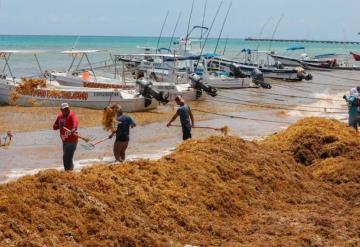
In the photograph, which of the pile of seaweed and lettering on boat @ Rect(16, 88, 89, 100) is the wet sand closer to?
lettering on boat @ Rect(16, 88, 89, 100)

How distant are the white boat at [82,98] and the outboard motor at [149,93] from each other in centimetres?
9

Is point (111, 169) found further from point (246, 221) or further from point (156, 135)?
point (156, 135)

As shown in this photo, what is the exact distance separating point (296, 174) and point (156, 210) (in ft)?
12.8

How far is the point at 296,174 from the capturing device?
11.4 meters

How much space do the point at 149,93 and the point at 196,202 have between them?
16.7m

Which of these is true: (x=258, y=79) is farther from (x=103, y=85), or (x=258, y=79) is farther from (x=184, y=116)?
(x=184, y=116)

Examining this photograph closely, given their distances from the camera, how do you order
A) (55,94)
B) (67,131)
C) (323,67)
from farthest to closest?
(323,67) → (55,94) → (67,131)

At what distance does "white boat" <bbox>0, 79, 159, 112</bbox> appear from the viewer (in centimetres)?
2488

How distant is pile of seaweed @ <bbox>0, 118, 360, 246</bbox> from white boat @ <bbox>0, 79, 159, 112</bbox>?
13.2 m

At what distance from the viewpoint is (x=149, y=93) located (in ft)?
84.1

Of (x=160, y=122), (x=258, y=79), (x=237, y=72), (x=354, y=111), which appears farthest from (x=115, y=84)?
(x=354, y=111)

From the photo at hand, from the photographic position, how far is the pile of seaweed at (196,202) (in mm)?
7414

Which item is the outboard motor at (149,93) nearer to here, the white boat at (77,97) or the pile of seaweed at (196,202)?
the white boat at (77,97)

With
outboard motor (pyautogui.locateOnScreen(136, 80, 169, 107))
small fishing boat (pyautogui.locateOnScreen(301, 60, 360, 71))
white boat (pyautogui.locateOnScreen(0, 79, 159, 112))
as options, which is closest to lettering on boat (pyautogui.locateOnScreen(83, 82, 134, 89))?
outboard motor (pyautogui.locateOnScreen(136, 80, 169, 107))
